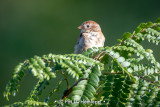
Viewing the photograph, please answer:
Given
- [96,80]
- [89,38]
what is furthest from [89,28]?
[96,80]

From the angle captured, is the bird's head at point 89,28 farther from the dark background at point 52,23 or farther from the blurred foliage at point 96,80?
the blurred foliage at point 96,80

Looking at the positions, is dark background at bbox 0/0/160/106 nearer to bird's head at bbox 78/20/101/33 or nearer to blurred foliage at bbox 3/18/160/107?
bird's head at bbox 78/20/101/33

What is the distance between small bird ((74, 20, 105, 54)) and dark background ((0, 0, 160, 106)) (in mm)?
1224

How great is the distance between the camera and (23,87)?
17.1 feet

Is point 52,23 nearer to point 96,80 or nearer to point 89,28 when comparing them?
point 89,28

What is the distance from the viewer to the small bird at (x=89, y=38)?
3452 mm

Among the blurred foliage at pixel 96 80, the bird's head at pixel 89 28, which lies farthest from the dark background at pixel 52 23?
the blurred foliage at pixel 96 80

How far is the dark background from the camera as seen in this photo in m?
5.56

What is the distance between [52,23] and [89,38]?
307 cm

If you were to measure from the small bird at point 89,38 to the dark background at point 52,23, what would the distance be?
1224mm

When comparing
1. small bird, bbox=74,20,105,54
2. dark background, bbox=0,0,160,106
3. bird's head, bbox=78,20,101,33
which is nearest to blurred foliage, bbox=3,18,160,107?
small bird, bbox=74,20,105,54

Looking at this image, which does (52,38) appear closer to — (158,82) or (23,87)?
(23,87)

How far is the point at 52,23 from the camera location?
21.5 feet

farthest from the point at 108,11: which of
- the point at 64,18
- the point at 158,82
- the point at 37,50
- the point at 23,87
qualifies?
the point at 158,82
